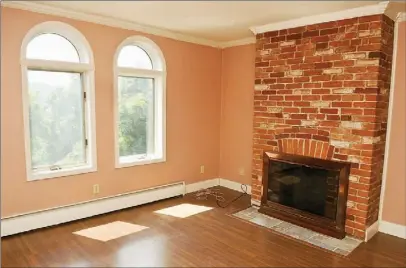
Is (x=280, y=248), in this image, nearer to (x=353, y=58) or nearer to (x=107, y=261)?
(x=107, y=261)

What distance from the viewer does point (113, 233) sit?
3230mm

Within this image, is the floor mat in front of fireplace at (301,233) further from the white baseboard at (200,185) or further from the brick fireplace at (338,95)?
the white baseboard at (200,185)

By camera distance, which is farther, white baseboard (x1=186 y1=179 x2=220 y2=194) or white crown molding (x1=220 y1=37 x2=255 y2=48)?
white baseboard (x1=186 y1=179 x2=220 y2=194)

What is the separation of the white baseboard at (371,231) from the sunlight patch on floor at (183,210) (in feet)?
6.11

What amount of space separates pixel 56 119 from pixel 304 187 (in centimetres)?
301

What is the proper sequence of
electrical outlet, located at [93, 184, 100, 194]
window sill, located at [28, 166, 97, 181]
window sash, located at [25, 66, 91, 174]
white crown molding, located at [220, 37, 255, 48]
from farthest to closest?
white crown molding, located at [220, 37, 255, 48], electrical outlet, located at [93, 184, 100, 194], window sash, located at [25, 66, 91, 174], window sill, located at [28, 166, 97, 181]

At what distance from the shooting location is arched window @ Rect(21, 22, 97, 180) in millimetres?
3232

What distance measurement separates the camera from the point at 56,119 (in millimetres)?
3494

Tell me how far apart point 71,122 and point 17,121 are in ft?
2.02

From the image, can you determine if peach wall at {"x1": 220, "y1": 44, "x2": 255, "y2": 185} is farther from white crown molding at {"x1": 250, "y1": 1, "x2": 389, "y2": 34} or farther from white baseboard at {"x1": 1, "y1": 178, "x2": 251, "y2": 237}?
white crown molding at {"x1": 250, "y1": 1, "x2": 389, "y2": 34}

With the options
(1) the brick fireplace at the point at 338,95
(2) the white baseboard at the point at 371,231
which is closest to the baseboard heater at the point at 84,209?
(1) the brick fireplace at the point at 338,95

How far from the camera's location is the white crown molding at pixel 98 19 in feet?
9.92

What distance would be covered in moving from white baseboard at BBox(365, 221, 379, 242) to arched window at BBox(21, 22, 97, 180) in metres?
3.16

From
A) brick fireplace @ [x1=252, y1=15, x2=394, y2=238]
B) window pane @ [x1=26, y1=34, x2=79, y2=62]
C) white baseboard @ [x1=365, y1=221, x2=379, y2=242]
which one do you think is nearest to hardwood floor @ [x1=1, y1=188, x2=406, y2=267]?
white baseboard @ [x1=365, y1=221, x2=379, y2=242]
